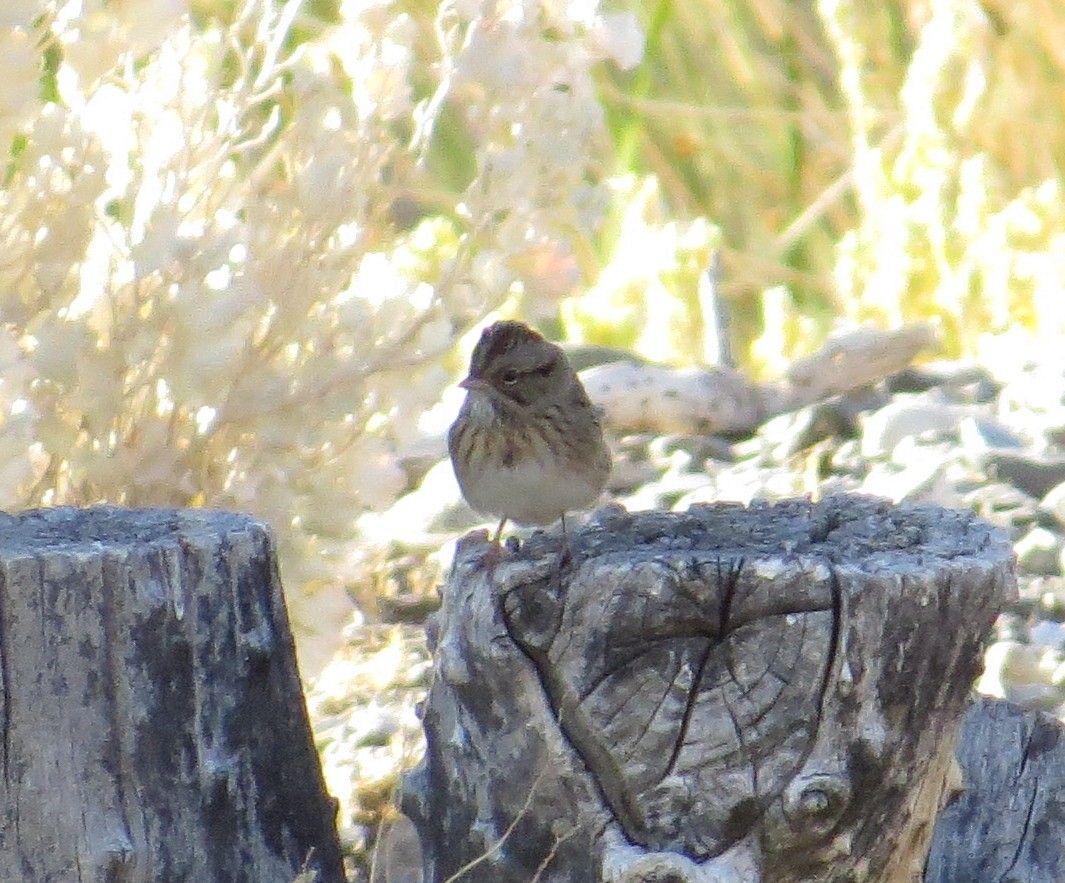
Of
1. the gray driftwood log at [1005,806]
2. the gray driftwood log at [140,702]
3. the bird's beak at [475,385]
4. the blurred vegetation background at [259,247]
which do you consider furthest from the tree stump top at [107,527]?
the gray driftwood log at [1005,806]

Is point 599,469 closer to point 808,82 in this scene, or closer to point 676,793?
point 676,793

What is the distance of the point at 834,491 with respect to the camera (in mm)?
5102

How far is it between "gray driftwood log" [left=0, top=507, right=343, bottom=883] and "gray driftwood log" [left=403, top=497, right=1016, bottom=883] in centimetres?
A: 30

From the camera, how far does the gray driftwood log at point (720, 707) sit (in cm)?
255

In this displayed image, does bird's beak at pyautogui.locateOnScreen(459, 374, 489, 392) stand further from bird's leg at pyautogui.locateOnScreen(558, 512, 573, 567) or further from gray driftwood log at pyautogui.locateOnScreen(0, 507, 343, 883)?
gray driftwood log at pyautogui.locateOnScreen(0, 507, 343, 883)

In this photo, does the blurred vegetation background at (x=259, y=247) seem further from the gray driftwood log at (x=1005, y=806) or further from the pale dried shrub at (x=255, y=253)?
the gray driftwood log at (x=1005, y=806)

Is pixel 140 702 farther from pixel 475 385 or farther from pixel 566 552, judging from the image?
pixel 475 385

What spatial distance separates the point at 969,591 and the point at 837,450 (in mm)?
2947

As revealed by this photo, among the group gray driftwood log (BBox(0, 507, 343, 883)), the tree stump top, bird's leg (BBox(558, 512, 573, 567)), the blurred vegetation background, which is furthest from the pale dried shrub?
bird's leg (BBox(558, 512, 573, 567))

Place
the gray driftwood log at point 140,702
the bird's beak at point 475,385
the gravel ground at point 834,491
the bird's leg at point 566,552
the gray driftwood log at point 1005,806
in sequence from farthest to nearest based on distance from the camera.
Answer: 1. the gravel ground at point 834,491
2. the bird's beak at point 475,385
3. the gray driftwood log at point 1005,806
4. the bird's leg at point 566,552
5. the gray driftwood log at point 140,702

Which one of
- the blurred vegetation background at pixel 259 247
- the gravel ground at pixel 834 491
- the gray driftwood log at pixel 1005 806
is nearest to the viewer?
the gray driftwood log at pixel 1005 806

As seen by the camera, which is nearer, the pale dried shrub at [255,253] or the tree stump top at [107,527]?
the tree stump top at [107,527]

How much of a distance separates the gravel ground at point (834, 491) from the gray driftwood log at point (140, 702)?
1.17 m

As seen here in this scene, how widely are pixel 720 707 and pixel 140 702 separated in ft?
2.53
